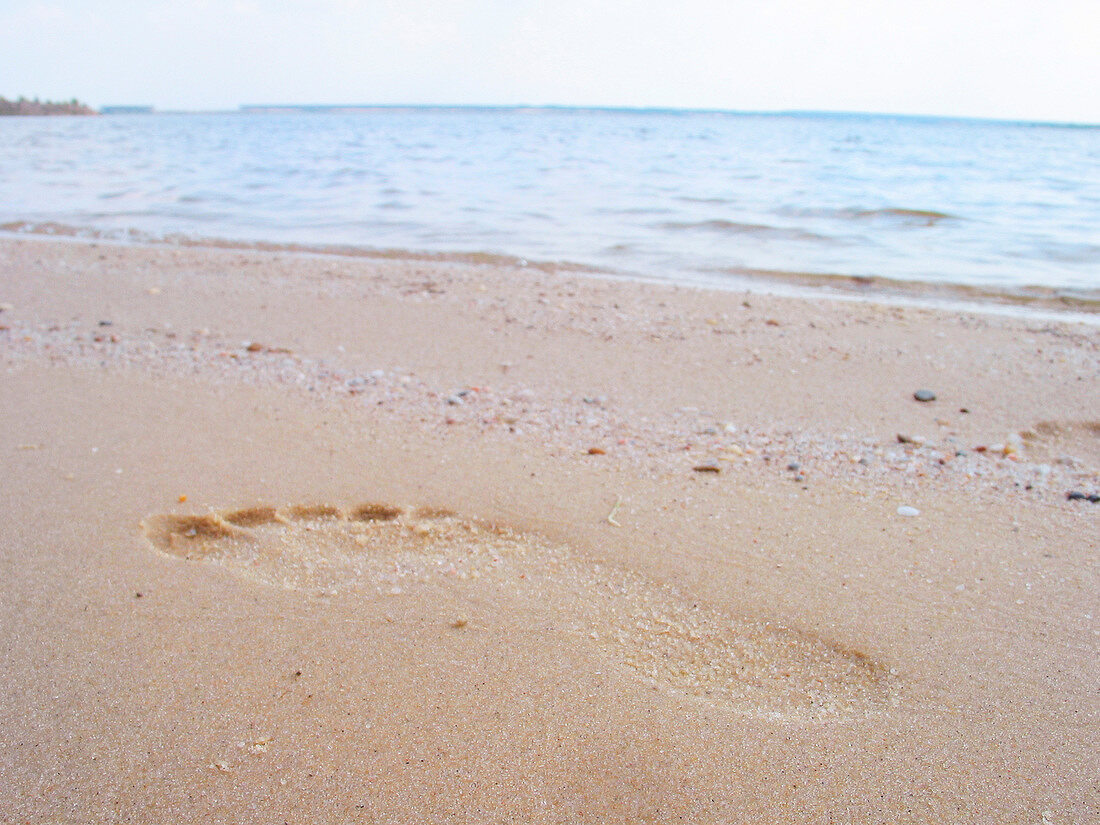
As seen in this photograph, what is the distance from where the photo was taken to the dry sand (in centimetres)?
135

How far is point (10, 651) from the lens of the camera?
1612mm

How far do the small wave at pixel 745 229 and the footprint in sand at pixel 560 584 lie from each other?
23.6 feet

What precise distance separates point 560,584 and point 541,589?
0.18 feet

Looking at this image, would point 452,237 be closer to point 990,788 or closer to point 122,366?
point 122,366

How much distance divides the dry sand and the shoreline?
2299 millimetres

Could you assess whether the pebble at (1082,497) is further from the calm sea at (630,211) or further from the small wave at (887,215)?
the small wave at (887,215)

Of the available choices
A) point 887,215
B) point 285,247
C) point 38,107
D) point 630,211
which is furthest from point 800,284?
point 38,107

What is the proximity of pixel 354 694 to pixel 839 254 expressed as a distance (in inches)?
282

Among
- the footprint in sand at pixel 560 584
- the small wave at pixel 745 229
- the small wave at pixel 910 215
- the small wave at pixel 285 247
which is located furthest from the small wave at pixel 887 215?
the footprint in sand at pixel 560 584

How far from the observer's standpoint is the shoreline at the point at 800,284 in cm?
571

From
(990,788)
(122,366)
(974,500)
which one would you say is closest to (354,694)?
(990,788)

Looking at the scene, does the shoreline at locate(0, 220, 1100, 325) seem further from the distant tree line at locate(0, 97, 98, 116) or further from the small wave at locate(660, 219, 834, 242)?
the distant tree line at locate(0, 97, 98, 116)

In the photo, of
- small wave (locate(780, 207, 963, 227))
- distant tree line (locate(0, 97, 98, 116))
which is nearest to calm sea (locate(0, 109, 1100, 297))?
small wave (locate(780, 207, 963, 227))

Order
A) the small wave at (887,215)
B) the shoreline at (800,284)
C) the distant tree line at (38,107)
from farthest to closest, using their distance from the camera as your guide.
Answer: the distant tree line at (38,107) → the small wave at (887,215) → the shoreline at (800,284)
